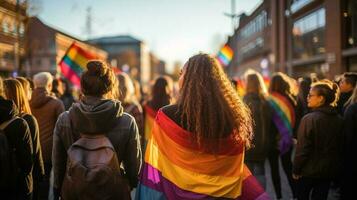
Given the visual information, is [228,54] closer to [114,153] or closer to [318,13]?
[318,13]

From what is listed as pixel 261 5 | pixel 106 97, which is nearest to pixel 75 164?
pixel 106 97

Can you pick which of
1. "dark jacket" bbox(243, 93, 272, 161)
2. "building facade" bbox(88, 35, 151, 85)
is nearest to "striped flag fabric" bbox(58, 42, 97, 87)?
"dark jacket" bbox(243, 93, 272, 161)

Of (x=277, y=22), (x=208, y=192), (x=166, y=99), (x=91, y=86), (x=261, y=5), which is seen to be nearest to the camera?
(x=208, y=192)

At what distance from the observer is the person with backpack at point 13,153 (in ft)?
12.7

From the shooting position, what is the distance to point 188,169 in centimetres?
338

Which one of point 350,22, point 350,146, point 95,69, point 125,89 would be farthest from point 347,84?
point 350,22

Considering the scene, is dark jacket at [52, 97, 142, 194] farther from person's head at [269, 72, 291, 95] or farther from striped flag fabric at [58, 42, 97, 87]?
striped flag fabric at [58, 42, 97, 87]

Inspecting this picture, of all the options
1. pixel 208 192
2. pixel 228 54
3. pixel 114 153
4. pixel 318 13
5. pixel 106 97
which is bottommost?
pixel 208 192

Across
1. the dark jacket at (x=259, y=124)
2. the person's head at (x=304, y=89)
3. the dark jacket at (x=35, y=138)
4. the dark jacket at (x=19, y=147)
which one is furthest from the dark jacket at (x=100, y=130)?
the person's head at (x=304, y=89)

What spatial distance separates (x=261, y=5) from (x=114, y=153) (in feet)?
168

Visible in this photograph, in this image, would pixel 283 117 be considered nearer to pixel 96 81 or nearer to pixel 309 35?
pixel 96 81

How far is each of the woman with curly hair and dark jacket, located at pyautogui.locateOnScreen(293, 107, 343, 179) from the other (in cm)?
196

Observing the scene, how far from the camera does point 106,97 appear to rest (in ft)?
12.3

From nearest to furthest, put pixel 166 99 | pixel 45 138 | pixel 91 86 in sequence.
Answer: pixel 91 86, pixel 45 138, pixel 166 99
